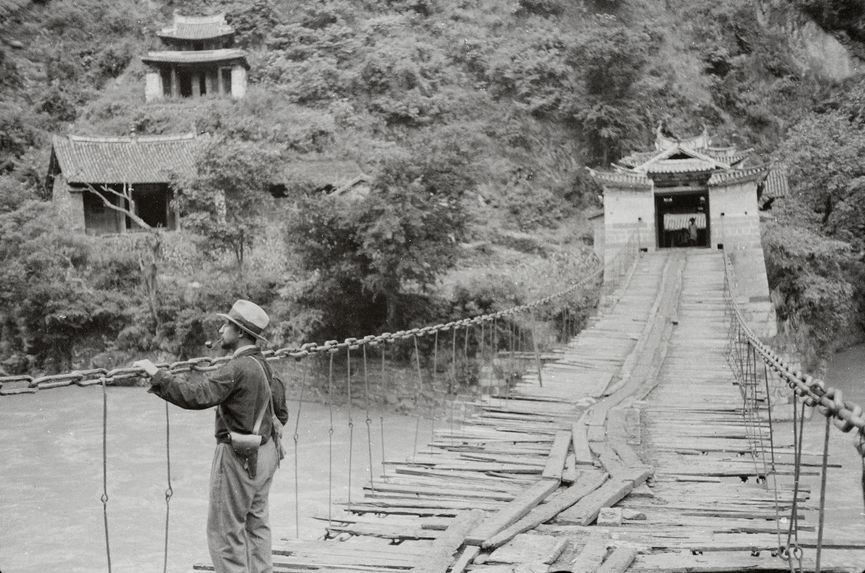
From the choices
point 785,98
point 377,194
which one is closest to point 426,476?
point 377,194

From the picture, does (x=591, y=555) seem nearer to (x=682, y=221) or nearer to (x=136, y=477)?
(x=136, y=477)

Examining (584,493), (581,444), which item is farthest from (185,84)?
(584,493)

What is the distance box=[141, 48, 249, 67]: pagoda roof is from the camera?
31.1 meters

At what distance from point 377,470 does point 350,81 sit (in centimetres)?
1894

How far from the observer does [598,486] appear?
4.67 m

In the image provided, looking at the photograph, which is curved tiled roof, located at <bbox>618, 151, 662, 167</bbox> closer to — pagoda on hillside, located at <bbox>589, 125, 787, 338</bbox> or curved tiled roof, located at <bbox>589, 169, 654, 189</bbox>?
pagoda on hillside, located at <bbox>589, 125, 787, 338</bbox>

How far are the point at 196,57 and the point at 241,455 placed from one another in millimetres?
30644

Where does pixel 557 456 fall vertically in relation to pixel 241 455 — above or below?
below

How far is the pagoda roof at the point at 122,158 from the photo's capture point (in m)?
24.4

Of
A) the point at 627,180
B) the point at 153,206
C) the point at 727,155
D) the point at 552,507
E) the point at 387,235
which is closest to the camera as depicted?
the point at 552,507

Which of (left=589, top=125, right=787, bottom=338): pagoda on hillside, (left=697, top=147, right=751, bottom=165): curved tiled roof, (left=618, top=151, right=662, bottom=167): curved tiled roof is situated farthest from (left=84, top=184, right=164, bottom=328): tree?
(left=697, top=147, right=751, bottom=165): curved tiled roof

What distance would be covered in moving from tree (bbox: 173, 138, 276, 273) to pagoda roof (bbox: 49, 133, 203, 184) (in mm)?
3971

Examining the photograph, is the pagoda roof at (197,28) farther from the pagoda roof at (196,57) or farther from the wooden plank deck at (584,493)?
the wooden plank deck at (584,493)

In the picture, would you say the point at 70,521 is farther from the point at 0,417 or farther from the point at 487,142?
the point at 487,142
